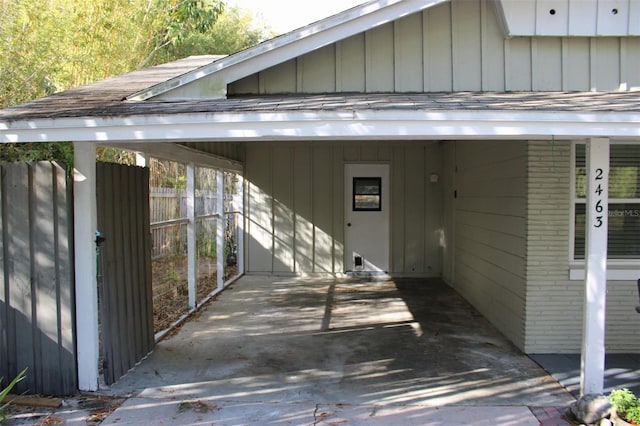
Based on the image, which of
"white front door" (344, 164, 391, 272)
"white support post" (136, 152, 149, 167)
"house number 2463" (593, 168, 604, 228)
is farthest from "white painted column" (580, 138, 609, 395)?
"white front door" (344, 164, 391, 272)

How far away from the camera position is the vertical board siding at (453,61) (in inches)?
201

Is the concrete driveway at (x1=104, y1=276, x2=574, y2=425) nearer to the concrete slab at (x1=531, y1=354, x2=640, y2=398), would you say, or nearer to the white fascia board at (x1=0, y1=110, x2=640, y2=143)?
the concrete slab at (x1=531, y1=354, x2=640, y2=398)

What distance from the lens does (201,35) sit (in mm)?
15352

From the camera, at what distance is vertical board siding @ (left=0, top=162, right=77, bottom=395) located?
13.4ft

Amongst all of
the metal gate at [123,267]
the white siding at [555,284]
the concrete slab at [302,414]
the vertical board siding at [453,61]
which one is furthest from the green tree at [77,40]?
the white siding at [555,284]

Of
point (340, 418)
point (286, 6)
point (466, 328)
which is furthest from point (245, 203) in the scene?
point (286, 6)

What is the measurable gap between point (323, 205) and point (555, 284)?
563cm

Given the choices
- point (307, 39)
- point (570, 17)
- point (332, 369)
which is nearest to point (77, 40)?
point (307, 39)

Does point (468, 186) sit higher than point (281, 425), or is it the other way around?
point (468, 186)

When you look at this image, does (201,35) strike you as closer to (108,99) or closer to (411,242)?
(411,242)

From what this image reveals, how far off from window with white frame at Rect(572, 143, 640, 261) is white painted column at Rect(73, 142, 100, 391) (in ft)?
15.2

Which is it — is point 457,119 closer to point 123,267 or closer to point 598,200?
point 598,200

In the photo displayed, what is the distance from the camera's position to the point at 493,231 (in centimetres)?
646

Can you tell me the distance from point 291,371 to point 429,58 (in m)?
3.45
